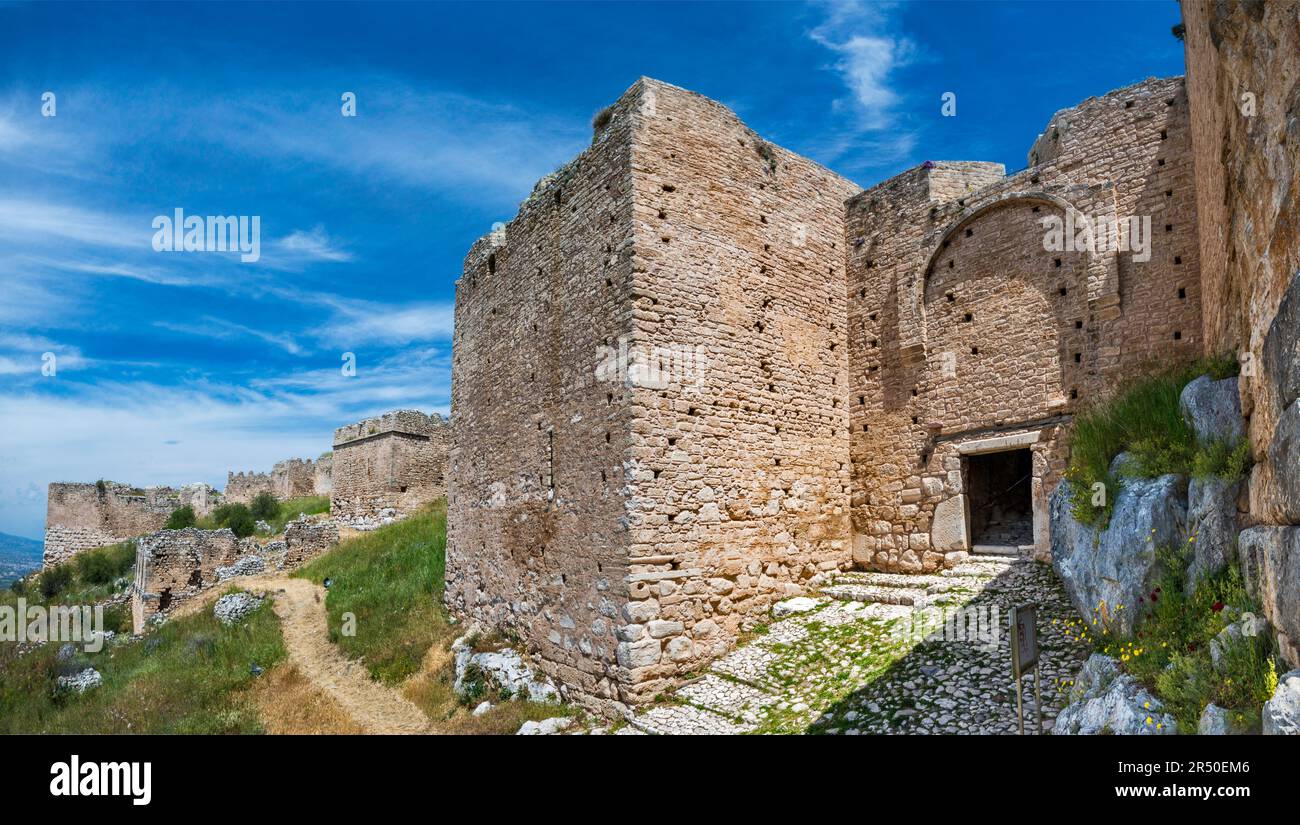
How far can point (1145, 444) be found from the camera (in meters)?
7.09

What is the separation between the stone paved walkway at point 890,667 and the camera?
270 inches

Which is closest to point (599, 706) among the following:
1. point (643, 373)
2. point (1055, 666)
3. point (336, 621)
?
point (643, 373)

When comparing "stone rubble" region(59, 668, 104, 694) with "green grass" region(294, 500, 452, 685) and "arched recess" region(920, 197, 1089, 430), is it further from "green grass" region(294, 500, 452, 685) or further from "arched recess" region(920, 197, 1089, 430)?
"arched recess" region(920, 197, 1089, 430)

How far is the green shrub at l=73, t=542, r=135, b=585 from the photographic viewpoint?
2798 cm

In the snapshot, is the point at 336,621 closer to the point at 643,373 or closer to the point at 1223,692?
the point at 643,373

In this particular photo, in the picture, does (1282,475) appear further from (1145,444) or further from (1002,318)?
(1002,318)

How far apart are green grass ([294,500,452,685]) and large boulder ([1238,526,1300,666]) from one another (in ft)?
39.7

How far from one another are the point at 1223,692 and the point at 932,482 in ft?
24.0

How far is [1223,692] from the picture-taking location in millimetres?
4406

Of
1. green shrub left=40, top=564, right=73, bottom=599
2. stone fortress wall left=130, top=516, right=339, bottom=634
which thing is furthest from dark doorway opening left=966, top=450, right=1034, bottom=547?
green shrub left=40, top=564, right=73, bottom=599

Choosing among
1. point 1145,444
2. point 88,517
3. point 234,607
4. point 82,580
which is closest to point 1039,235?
point 1145,444

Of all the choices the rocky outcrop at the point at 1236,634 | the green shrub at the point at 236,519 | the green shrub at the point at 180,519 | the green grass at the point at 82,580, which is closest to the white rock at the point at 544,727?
the rocky outcrop at the point at 1236,634

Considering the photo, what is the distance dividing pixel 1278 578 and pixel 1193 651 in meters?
1.02

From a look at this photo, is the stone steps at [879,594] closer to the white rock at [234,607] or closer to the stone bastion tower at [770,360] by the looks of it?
the stone bastion tower at [770,360]
